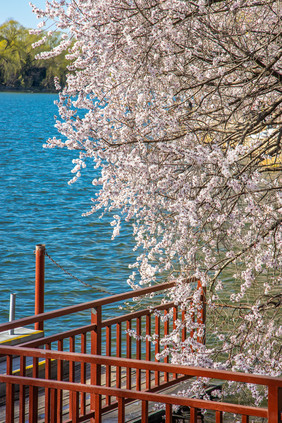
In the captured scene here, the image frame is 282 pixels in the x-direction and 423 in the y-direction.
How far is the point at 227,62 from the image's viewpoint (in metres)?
5.52

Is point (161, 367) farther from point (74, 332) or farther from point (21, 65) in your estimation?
point (21, 65)

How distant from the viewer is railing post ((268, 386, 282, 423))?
335cm

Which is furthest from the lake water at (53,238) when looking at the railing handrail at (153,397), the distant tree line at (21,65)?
the distant tree line at (21,65)

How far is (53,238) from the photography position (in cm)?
1947

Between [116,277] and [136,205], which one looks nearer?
[136,205]

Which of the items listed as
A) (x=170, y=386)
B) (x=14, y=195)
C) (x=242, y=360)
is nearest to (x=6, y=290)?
(x=170, y=386)

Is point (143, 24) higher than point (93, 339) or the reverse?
higher

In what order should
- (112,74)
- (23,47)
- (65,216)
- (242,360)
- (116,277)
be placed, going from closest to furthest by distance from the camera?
(242,360)
(112,74)
(116,277)
(65,216)
(23,47)

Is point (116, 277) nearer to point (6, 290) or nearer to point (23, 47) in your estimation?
point (6, 290)

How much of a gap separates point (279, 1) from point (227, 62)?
0.95 meters

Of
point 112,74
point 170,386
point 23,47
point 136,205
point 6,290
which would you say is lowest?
point 6,290

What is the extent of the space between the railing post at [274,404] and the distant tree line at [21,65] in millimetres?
94201

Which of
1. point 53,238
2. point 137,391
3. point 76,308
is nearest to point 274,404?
point 137,391

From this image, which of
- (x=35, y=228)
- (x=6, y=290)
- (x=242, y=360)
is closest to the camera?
(x=242, y=360)
